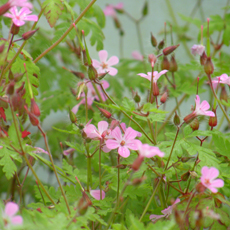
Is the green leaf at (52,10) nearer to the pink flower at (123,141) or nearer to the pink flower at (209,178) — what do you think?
the pink flower at (123,141)

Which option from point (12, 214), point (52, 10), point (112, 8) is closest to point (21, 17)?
point (52, 10)

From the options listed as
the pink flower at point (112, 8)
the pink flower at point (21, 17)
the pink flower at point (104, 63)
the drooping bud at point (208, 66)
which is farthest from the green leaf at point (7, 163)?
the pink flower at point (112, 8)

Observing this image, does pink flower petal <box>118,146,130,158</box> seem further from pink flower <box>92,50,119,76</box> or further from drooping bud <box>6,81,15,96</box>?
pink flower <box>92,50,119,76</box>

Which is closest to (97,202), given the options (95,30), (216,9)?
(95,30)

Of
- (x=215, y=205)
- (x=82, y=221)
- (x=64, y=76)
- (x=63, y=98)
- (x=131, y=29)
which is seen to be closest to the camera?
(x=82, y=221)

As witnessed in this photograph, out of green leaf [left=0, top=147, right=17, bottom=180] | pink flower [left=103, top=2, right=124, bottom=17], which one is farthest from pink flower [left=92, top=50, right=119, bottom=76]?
pink flower [left=103, top=2, right=124, bottom=17]

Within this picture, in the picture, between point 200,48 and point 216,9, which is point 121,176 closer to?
point 200,48
